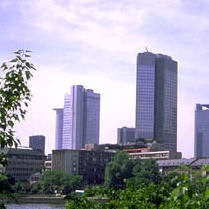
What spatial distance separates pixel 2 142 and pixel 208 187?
1939 millimetres

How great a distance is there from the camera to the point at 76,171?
570ft

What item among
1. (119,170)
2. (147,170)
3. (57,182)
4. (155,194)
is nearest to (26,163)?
(57,182)

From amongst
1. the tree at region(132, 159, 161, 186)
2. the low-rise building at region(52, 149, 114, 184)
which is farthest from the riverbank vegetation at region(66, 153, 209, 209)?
the low-rise building at region(52, 149, 114, 184)

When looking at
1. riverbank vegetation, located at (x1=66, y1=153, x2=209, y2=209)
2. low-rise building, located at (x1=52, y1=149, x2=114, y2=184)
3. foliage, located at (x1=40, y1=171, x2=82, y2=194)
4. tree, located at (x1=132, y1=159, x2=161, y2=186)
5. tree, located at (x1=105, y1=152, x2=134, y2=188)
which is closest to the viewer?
riverbank vegetation, located at (x1=66, y1=153, x2=209, y2=209)

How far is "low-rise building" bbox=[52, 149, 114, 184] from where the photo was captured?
573ft

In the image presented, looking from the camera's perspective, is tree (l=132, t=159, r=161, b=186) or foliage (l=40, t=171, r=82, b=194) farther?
foliage (l=40, t=171, r=82, b=194)

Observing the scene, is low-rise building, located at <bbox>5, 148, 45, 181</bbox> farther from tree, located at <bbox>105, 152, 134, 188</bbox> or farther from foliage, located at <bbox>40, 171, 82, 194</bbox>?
tree, located at <bbox>105, 152, 134, 188</bbox>

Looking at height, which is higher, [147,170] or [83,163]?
[83,163]

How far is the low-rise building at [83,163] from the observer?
573ft

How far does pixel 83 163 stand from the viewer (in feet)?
577

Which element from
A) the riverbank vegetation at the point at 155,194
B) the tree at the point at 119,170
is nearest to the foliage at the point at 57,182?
the tree at the point at 119,170

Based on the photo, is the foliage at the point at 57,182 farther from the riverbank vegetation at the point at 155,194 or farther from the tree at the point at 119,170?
the riverbank vegetation at the point at 155,194

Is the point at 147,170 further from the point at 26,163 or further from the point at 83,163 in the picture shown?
the point at 26,163

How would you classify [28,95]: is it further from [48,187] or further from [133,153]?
[133,153]
